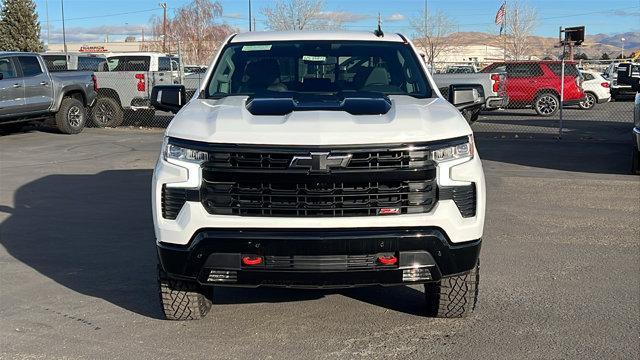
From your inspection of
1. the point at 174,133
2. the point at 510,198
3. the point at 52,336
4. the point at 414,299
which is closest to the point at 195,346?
the point at 52,336

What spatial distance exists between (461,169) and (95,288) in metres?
3.16

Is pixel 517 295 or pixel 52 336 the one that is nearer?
pixel 52 336

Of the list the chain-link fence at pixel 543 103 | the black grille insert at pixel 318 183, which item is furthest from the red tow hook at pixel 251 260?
the chain-link fence at pixel 543 103

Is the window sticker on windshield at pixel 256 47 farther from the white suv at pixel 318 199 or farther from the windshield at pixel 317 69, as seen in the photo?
the white suv at pixel 318 199

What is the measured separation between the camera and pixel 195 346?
452 cm

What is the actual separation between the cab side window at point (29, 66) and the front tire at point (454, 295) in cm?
1404

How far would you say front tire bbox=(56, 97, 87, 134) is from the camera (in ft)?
57.1

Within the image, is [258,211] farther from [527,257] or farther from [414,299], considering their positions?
[527,257]

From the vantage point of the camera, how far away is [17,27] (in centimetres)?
4900

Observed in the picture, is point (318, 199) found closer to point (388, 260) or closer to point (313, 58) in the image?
point (388, 260)

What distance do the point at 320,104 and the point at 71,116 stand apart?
14.4 meters

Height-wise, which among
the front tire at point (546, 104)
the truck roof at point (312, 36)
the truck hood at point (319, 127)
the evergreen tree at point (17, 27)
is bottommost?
the front tire at point (546, 104)

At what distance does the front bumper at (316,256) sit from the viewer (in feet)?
13.4

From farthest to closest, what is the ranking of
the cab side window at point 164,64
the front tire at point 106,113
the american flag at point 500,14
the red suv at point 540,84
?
1. the american flag at point 500,14
2. the red suv at point 540,84
3. the cab side window at point 164,64
4. the front tire at point 106,113
